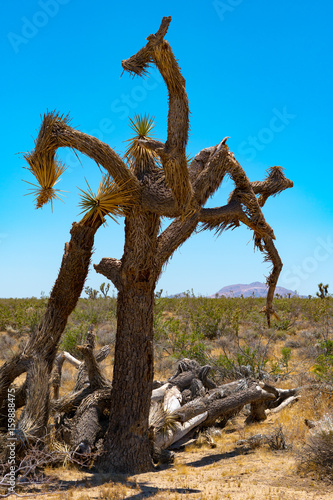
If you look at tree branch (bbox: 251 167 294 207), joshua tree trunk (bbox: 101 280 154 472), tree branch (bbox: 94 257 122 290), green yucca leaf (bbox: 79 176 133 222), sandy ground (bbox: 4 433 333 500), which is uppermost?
tree branch (bbox: 251 167 294 207)

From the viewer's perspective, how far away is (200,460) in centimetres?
666

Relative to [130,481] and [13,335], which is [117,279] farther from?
[13,335]

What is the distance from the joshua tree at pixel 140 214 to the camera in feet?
17.4

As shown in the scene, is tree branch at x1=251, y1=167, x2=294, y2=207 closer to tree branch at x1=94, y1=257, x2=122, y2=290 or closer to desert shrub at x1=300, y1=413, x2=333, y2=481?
tree branch at x1=94, y1=257, x2=122, y2=290

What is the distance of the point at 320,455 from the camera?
18.3 ft

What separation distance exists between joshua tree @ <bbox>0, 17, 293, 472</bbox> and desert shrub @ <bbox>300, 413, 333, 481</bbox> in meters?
2.07

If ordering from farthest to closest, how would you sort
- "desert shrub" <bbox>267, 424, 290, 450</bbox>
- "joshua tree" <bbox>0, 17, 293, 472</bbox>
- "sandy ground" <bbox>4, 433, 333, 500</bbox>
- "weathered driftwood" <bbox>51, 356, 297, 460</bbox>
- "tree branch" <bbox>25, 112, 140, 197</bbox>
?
1. "desert shrub" <bbox>267, 424, 290, 450</bbox>
2. "weathered driftwood" <bbox>51, 356, 297, 460</bbox>
3. "tree branch" <bbox>25, 112, 140, 197</bbox>
4. "joshua tree" <bbox>0, 17, 293, 472</bbox>
5. "sandy ground" <bbox>4, 433, 333, 500</bbox>

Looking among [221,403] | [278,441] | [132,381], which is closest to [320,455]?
[278,441]

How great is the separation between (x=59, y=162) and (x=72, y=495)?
394 centimetres

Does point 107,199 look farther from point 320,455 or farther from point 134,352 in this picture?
point 320,455

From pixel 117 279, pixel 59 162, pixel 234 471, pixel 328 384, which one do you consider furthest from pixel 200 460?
pixel 59 162

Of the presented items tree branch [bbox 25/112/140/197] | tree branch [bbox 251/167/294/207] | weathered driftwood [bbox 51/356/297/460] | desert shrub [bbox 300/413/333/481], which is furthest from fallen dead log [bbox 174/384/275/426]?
tree branch [bbox 25/112/140/197]

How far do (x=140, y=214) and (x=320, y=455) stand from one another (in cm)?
382

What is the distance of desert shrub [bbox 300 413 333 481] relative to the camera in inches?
215
